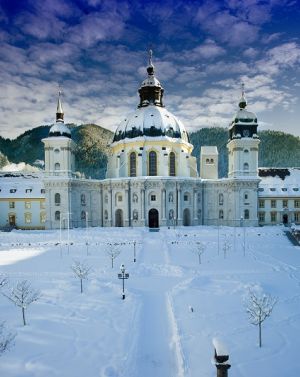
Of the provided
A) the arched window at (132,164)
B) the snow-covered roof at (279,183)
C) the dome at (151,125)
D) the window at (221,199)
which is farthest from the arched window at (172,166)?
the snow-covered roof at (279,183)

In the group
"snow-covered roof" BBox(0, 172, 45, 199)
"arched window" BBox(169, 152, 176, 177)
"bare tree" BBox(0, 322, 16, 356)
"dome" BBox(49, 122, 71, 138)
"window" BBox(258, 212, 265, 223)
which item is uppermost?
"dome" BBox(49, 122, 71, 138)

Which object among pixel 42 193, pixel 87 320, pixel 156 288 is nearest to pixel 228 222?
pixel 42 193

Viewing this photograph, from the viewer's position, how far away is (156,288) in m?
23.4

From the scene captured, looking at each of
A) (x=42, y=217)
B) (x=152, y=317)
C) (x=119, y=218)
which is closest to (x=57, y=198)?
(x=42, y=217)

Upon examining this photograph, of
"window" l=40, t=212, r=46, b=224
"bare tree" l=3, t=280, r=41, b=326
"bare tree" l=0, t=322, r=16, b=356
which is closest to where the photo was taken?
"bare tree" l=0, t=322, r=16, b=356

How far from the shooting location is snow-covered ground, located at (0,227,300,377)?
13.1 m

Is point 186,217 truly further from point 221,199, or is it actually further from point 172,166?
point 172,166

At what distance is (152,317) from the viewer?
17.8m

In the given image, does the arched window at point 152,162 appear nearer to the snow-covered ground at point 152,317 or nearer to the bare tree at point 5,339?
A: the snow-covered ground at point 152,317

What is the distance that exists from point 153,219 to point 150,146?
48.9 feet

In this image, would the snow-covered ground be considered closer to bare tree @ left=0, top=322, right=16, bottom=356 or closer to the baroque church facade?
bare tree @ left=0, top=322, right=16, bottom=356

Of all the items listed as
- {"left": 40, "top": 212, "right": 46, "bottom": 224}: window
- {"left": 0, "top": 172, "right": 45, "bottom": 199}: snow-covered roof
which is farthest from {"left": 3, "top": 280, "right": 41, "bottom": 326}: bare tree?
{"left": 0, "top": 172, "right": 45, "bottom": 199}: snow-covered roof

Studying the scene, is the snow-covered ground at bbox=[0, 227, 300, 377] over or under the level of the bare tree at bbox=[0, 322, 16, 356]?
under

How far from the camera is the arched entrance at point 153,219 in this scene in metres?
62.4
